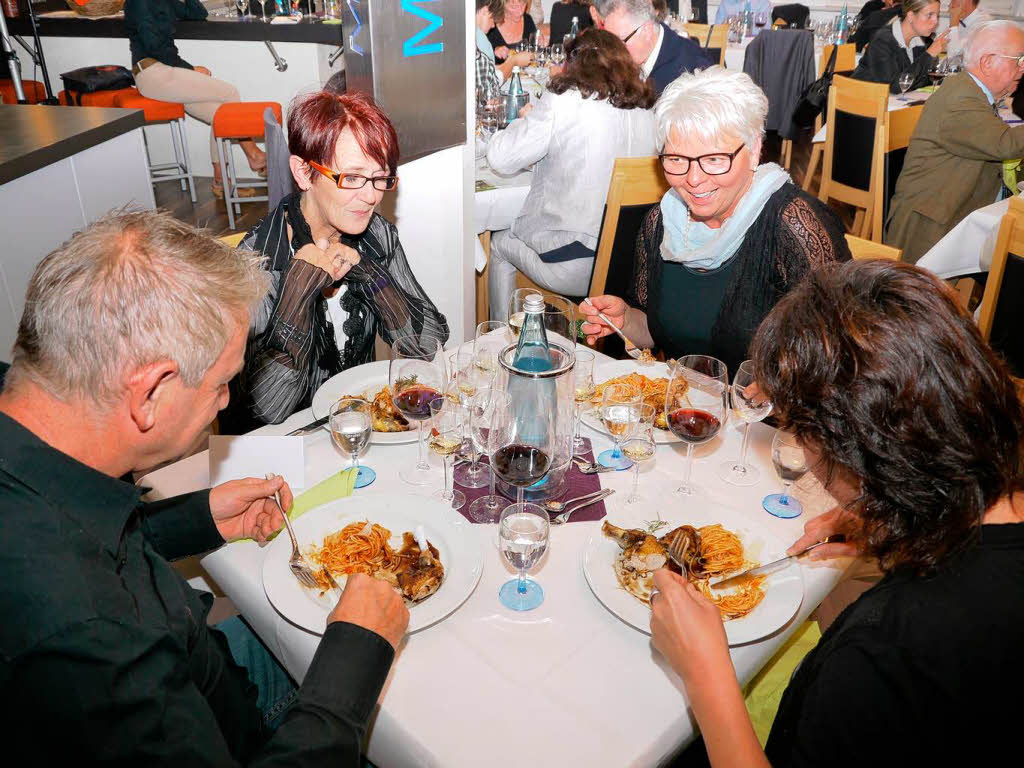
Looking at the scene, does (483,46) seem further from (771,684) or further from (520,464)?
(771,684)

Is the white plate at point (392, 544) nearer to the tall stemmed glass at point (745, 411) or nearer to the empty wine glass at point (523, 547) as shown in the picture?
the empty wine glass at point (523, 547)

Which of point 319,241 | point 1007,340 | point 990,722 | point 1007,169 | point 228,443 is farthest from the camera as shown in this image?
point 1007,169

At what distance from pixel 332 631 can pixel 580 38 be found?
2.94 metres

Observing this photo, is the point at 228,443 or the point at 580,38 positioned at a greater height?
the point at 580,38

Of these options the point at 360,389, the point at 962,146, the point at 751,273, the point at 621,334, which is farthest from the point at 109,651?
the point at 962,146

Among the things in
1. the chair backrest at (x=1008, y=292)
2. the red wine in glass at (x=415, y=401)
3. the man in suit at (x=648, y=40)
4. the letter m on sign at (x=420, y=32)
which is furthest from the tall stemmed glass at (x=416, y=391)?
the man in suit at (x=648, y=40)

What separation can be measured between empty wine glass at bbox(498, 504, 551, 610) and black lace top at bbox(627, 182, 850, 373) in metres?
1.15

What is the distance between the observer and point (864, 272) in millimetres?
1008

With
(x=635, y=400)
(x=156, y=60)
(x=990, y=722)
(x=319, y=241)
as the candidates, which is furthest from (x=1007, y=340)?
(x=156, y=60)

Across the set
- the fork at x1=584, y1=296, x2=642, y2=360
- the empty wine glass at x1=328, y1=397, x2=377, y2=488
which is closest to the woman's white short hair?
the fork at x1=584, y1=296, x2=642, y2=360

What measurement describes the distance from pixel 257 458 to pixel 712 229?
1.48m

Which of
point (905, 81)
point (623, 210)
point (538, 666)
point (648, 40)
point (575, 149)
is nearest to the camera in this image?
point (538, 666)

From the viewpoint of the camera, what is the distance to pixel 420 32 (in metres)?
2.21

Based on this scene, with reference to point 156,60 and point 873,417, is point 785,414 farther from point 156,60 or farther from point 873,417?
point 156,60
